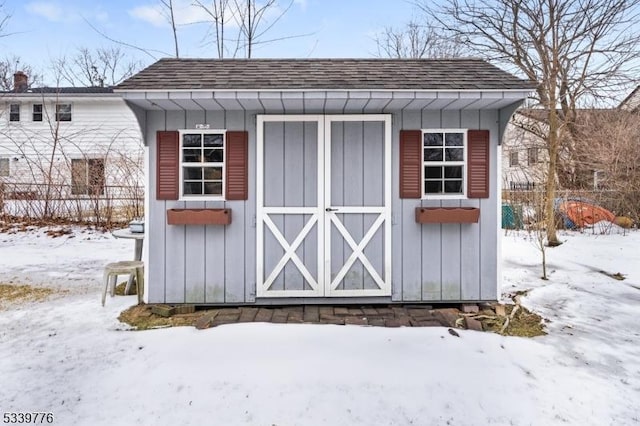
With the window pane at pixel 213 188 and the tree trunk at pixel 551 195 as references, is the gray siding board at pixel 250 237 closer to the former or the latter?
the window pane at pixel 213 188

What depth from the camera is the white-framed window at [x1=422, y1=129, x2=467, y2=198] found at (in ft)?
12.6

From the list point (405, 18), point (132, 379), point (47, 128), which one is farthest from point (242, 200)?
point (47, 128)

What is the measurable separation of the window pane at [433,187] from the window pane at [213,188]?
6.94ft

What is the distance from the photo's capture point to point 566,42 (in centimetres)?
864

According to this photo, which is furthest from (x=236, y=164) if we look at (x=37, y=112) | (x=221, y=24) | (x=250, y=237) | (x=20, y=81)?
(x=20, y=81)

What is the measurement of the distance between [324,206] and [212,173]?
119 centimetres

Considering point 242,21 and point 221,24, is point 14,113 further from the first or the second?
point 242,21

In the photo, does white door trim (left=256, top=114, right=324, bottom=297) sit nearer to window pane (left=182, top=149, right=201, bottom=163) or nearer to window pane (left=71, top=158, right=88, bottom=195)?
window pane (left=182, top=149, right=201, bottom=163)

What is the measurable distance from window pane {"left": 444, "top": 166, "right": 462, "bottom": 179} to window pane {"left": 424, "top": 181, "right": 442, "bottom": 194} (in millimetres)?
120

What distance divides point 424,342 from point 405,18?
12980mm

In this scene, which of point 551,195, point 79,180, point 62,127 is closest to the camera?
point 551,195

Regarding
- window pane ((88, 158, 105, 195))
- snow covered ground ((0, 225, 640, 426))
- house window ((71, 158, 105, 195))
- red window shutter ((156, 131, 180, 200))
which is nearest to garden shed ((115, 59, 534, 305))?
red window shutter ((156, 131, 180, 200))

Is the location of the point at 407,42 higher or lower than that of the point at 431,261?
higher

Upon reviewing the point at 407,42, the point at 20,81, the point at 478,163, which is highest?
the point at 407,42
